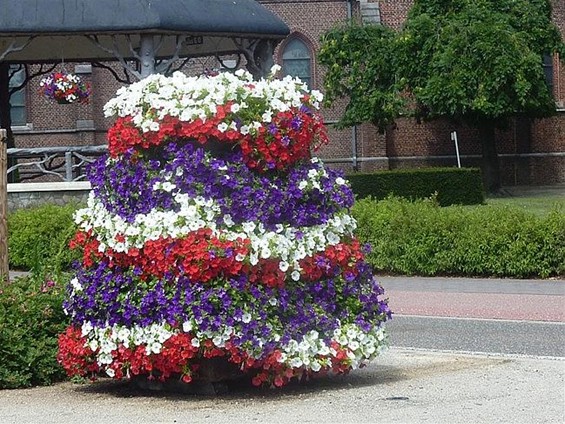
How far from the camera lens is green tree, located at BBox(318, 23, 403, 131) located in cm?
3612

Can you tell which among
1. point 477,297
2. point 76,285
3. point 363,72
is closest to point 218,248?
point 76,285

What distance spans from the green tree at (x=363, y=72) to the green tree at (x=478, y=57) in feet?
2.25

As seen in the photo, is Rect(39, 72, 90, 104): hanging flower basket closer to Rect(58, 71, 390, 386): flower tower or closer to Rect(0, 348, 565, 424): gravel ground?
Rect(0, 348, 565, 424): gravel ground

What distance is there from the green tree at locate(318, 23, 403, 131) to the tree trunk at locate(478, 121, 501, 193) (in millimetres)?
3082

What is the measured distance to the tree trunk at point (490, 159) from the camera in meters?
37.9

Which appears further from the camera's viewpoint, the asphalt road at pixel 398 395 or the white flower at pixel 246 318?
the white flower at pixel 246 318

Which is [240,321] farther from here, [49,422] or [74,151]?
[74,151]

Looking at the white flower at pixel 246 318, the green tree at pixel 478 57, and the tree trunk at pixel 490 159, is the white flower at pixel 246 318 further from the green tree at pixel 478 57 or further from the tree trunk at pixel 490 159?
the tree trunk at pixel 490 159

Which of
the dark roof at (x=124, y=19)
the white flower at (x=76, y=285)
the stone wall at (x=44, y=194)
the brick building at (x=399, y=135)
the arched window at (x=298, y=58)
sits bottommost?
the white flower at (x=76, y=285)

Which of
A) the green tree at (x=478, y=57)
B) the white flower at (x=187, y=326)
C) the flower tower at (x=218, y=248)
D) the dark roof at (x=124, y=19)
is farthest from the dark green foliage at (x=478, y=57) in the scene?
the white flower at (x=187, y=326)

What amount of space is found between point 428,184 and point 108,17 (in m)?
12.5

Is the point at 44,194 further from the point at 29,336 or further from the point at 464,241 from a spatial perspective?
the point at 29,336

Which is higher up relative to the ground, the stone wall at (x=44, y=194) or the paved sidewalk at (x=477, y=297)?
the stone wall at (x=44, y=194)

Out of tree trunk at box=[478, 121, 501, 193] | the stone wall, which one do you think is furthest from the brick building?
the stone wall
